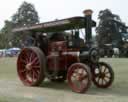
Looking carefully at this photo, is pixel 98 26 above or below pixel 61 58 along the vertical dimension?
above

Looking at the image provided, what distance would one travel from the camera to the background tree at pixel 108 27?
66812 millimetres

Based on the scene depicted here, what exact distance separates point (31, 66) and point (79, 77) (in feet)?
7.06

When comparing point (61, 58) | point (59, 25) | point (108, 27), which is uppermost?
point (108, 27)

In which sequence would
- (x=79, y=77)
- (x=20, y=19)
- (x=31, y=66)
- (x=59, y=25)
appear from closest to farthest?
(x=79, y=77)
(x=59, y=25)
(x=31, y=66)
(x=20, y=19)

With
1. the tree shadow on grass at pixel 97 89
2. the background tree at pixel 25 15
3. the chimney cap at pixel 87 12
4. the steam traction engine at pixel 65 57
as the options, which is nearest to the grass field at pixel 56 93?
the tree shadow on grass at pixel 97 89

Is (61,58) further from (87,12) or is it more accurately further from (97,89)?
(87,12)

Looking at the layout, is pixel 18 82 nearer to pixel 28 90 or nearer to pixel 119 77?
pixel 28 90

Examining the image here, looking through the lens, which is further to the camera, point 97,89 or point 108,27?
point 108,27

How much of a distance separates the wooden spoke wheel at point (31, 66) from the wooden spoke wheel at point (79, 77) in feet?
3.89

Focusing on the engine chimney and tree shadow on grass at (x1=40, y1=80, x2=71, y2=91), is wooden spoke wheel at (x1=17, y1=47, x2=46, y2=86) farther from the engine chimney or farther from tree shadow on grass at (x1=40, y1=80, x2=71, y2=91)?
the engine chimney

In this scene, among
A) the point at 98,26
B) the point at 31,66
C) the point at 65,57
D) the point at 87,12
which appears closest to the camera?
the point at 87,12

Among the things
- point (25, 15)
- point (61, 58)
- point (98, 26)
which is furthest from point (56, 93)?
point (25, 15)

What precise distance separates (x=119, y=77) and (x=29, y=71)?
3.62 m

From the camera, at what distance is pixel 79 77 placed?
33.0 ft
